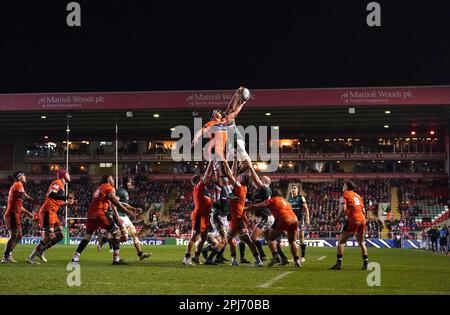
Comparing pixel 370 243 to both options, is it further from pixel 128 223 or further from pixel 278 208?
pixel 278 208

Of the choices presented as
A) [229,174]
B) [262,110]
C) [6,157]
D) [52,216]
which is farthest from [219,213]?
[6,157]

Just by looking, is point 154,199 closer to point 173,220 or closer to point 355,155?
point 173,220

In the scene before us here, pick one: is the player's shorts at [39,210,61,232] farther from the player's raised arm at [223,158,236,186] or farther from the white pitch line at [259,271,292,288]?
the white pitch line at [259,271,292,288]

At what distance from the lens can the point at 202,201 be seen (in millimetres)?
16969

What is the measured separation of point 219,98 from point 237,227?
32.0 metres

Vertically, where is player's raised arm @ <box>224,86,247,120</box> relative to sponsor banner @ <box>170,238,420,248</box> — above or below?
above

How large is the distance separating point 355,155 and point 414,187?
244 inches

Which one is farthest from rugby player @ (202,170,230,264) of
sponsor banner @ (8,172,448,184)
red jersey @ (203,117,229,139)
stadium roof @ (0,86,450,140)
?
sponsor banner @ (8,172,448,184)

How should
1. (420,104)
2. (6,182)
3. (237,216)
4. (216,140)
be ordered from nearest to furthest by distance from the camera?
(216,140) < (237,216) < (420,104) < (6,182)

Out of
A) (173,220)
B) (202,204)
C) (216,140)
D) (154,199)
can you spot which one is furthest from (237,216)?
(154,199)

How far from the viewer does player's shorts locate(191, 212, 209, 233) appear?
16703 millimetres

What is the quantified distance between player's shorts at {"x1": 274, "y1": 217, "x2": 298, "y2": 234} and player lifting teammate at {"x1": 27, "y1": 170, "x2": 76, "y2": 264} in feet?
17.4

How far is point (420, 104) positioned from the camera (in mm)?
47906

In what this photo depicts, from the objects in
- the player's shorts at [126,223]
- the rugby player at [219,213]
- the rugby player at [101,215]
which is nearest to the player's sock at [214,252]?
the rugby player at [219,213]
